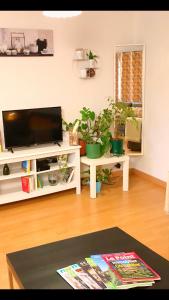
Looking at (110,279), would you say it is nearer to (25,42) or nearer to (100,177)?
(100,177)

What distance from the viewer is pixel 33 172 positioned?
3.39 metres

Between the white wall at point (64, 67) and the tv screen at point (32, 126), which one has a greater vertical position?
the white wall at point (64, 67)

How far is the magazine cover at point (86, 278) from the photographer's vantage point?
1.39 m

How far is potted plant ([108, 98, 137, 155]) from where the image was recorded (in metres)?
3.76

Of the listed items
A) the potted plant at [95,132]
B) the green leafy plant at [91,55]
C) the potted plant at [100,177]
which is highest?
the green leafy plant at [91,55]

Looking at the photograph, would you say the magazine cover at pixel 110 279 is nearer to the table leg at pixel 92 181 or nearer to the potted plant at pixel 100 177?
the table leg at pixel 92 181

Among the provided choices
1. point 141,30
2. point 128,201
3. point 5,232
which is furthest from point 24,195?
point 141,30

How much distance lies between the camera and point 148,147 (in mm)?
4090

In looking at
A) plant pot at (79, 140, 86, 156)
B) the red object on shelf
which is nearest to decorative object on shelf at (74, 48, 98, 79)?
plant pot at (79, 140, 86, 156)

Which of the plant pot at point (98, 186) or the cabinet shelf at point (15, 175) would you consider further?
the plant pot at point (98, 186)

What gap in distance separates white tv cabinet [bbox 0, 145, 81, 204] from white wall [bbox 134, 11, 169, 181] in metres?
1.08

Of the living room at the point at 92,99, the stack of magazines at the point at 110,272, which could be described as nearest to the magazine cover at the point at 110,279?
the stack of magazines at the point at 110,272

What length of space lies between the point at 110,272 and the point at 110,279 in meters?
0.06

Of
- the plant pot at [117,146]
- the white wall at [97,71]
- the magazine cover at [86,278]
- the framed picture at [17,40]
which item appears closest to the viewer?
the magazine cover at [86,278]
